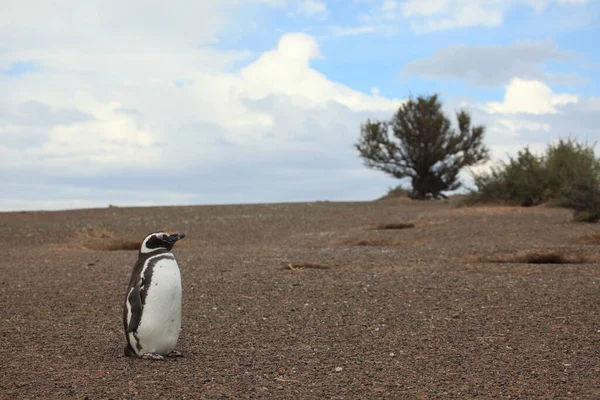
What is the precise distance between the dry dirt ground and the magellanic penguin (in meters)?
0.16

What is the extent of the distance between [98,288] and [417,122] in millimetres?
23481

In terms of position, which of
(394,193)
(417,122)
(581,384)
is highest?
(417,122)

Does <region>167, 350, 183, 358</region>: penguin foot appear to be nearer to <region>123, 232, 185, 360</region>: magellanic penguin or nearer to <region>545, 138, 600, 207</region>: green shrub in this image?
<region>123, 232, 185, 360</region>: magellanic penguin

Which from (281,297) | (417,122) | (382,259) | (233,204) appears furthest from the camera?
(417,122)

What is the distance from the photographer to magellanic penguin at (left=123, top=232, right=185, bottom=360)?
5805 millimetres

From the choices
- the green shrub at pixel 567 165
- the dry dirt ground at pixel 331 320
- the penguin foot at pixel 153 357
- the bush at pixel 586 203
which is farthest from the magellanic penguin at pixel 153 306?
the green shrub at pixel 567 165

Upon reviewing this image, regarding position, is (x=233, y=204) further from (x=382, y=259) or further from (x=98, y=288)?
(x=98, y=288)

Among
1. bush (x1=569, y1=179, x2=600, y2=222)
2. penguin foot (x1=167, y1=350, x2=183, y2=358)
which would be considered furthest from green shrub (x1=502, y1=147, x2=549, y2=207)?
penguin foot (x1=167, y1=350, x2=183, y2=358)

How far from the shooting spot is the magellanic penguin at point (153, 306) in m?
5.80

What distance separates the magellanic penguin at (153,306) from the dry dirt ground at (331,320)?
0.53ft

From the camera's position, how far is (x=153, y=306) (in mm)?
5812

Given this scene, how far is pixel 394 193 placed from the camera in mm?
33375

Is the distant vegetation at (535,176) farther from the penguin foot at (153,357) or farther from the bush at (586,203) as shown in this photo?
the penguin foot at (153,357)

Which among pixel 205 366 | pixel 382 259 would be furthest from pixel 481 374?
pixel 382 259
